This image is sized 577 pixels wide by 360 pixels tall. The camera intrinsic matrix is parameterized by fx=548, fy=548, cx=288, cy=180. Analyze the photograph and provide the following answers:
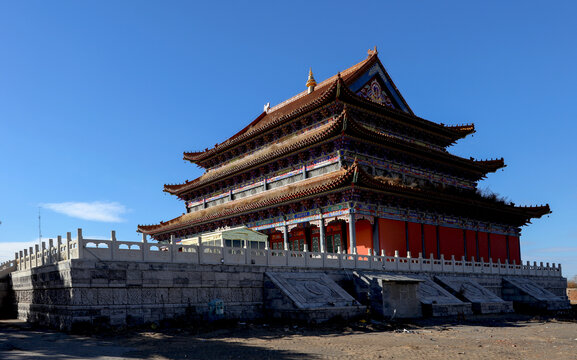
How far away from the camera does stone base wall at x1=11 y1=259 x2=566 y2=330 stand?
1684cm

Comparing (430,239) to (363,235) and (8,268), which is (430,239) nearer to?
(363,235)

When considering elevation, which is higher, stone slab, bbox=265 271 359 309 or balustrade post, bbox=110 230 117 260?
balustrade post, bbox=110 230 117 260

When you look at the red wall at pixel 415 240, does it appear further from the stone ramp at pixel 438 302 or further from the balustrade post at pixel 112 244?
the balustrade post at pixel 112 244

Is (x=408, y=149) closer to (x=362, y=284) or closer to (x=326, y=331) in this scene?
(x=362, y=284)

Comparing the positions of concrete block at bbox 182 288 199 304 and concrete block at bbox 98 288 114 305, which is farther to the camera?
concrete block at bbox 182 288 199 304

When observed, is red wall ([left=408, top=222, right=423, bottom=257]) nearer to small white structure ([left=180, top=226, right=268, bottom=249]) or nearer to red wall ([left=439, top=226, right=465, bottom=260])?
red wall ([left=439, top=226, right=465, bottom=260])

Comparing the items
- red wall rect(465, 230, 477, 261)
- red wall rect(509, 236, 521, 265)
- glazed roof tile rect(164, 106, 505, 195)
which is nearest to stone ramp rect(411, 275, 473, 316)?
glazed roof tile rect(164, 106, 505, 195)

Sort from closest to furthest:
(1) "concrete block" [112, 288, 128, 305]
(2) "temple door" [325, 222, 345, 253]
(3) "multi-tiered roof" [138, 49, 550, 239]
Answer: (1) "concrete block" [112, 288, 128, 305]
(3) "multi-tiered roof" [138, 49, 550, 239]
(2) "temple door" [325, 222, 345, 253]

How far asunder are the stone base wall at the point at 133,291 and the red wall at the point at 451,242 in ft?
50.2

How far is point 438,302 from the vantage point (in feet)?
78.5

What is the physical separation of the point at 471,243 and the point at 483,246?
4.93ft

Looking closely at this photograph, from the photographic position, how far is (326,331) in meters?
17.9

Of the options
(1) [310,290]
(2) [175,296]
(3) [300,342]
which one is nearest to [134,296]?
(2) [175,296]

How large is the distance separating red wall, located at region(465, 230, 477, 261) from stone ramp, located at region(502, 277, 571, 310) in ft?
10.7
